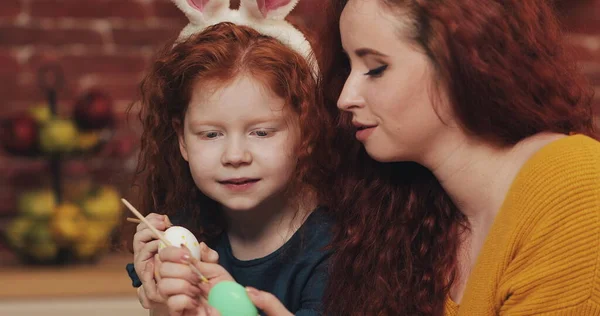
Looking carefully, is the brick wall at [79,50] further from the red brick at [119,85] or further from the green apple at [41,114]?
the green apple at [41,114]

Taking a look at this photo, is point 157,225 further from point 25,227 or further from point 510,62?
point 25,227

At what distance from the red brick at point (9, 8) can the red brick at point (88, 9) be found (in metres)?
0.04

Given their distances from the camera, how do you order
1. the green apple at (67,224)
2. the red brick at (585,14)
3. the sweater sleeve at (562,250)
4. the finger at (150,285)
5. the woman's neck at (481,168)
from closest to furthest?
1. the sweater sleeve at (562,250)
2. the woman's neck at (481,168)
3. the finger at (150,285)
4. the green apple at (67,224)
5. the red brick at (585,14)

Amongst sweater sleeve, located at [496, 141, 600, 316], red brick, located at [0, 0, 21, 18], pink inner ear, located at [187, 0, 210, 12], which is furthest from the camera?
red brick, located at [0, 0, 21, 18]

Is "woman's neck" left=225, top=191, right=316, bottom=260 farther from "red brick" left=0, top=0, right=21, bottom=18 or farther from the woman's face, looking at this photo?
"red brick" left=0, top=0, right=21, bottom=18

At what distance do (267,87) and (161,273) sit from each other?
0.34 meters

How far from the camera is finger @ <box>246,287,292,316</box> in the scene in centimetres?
121

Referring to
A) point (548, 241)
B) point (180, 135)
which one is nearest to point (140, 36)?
point (180, 135)

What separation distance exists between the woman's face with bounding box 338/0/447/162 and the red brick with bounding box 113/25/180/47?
1264 mm

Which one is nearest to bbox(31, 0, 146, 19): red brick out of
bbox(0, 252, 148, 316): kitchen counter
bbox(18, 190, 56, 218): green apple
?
bbox(18, 190, 56, 218): green apple

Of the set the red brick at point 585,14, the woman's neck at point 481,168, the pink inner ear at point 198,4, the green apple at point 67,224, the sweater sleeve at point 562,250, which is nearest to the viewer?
the sweater sleeve at point 562,250

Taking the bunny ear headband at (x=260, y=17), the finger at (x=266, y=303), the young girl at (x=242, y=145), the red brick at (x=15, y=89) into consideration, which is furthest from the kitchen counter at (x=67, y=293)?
the finger at (x=266, y=303)

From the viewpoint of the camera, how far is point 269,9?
1472 millimetres

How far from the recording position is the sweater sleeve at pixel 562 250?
115 cm
